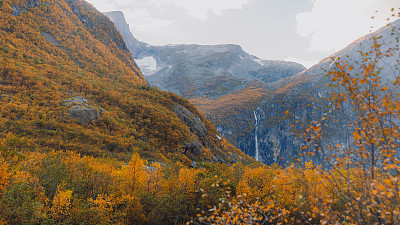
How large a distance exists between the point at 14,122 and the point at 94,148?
11.5m

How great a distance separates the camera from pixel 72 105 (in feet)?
119

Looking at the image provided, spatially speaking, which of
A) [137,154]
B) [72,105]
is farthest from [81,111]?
[137,154]

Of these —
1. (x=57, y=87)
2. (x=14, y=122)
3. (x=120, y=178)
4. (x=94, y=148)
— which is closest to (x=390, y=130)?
(x=120, y=178)

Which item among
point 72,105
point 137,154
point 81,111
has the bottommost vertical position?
point 137,154

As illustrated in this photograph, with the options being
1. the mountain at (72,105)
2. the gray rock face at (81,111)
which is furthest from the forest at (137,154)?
the gray rock face at (81,111)

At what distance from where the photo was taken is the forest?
16.8 ft

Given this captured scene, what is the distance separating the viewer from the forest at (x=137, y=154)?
5133mm

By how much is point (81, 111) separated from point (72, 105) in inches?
116

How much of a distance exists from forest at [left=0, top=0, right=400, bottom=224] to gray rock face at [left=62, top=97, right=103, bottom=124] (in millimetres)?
503

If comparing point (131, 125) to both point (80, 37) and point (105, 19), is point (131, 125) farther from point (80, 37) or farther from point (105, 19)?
point (105, 19)

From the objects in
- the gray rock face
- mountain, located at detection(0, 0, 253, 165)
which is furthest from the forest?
the gray rock face

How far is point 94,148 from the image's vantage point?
28438mm

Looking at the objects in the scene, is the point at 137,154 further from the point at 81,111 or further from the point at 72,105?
the point at 72,105

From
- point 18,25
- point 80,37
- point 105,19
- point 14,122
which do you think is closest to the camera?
point 14,122
